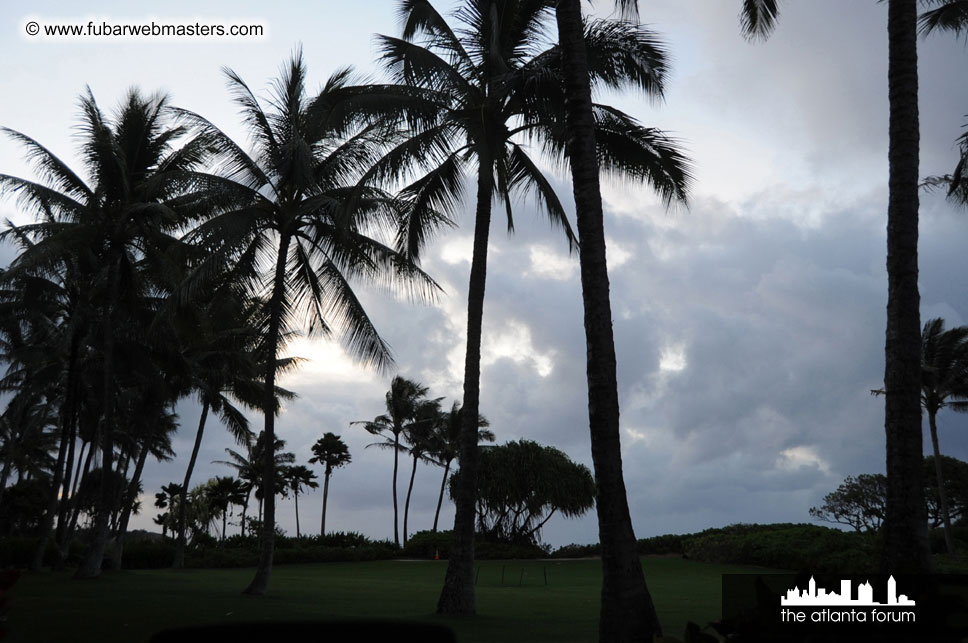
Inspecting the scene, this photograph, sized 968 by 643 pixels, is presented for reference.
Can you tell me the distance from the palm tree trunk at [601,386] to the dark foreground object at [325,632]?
7356 millimetres

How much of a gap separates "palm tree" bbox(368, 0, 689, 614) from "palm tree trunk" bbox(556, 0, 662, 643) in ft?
13.1

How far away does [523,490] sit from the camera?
153 feet

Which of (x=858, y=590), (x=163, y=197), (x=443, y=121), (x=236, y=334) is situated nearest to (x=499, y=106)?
(x=443, y=121)

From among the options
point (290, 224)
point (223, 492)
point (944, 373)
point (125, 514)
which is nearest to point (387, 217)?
point (290, 224)

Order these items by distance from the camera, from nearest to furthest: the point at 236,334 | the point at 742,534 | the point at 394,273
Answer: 1. the point at 394,273
2. the point at 236,334
3. the point at 742,534

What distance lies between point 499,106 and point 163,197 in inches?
625

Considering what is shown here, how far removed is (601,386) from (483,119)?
26.7ft

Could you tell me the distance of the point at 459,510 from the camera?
16.2 meters

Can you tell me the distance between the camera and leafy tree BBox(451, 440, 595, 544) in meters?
46.3

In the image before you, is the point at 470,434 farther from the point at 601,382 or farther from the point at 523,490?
the point at 523,490

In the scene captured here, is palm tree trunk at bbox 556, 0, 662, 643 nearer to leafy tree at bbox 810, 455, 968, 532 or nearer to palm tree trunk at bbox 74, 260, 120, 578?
palm tree trunk at bbox 74, 260, 120, 578

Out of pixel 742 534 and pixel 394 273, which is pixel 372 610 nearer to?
pixel 394 273

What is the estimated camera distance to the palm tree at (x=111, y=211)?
2528 centimetres

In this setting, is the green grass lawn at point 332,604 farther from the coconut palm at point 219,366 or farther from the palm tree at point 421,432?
the palm tree at point 421,432
